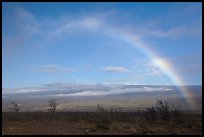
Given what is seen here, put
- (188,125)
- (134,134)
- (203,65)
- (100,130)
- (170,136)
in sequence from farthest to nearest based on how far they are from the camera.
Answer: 1. (188,125)
2. (100,130)
3. (134,134)
4. (170,136)
5. (203,65)

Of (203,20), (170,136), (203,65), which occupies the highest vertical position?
(203,20)

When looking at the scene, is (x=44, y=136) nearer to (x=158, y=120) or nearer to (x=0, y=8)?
(x=0, y=8)

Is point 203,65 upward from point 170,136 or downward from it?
upward

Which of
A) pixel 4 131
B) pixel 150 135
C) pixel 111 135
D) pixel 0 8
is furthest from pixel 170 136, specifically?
pixel 0 8

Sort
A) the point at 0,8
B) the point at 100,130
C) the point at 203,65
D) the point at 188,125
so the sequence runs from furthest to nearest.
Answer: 1. the point at 188,125
2. the point at 100,130
3. the point at 203,65
4. the point at 0,8

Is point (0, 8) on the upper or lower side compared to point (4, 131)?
upper

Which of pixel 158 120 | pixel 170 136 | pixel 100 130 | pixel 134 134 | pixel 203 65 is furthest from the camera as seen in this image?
pixel 158 120

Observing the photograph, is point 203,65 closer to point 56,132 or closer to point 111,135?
point 111,135

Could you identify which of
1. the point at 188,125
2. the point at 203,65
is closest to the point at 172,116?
the point at 188,125

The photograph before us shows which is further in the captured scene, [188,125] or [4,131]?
[188,125]
